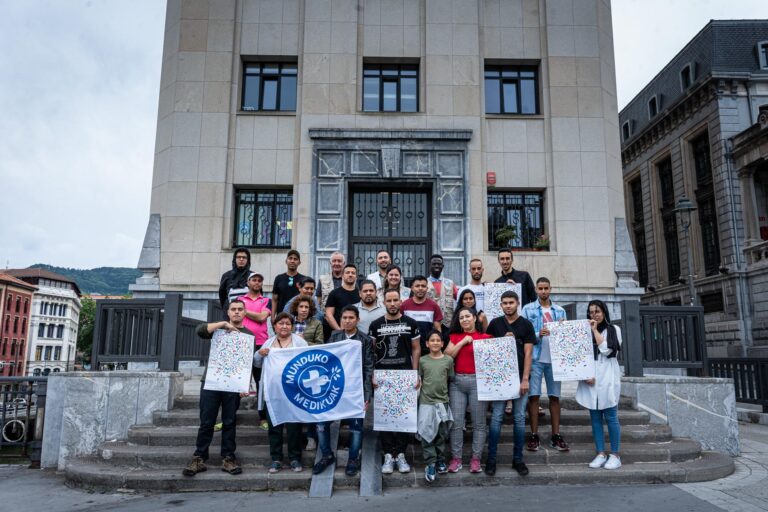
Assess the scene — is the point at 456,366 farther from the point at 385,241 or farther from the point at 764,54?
the point at 764,54

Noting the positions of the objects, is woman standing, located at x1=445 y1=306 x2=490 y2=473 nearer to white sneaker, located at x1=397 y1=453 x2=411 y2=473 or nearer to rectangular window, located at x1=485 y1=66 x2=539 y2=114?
white sneaker, located at x1=397 y1=453 x2=411 y2=473

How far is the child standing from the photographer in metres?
6.69

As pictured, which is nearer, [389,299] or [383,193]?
[389,299]

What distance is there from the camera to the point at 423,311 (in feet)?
24.6

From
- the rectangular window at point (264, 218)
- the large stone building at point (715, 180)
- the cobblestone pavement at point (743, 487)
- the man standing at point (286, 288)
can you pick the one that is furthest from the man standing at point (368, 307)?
the large stone building at point (715, 180)

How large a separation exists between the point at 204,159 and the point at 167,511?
10092 millimetres

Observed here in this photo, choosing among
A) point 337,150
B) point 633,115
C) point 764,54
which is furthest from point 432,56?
point 633,115

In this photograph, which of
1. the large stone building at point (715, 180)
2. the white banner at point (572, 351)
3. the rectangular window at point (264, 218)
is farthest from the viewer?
the large stone building at point (715, 180)

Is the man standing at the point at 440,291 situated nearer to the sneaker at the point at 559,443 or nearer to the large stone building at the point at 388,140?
the sneaker at the point at 559,443

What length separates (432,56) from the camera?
14523 millimetres

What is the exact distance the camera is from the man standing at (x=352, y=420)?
6.74 metres

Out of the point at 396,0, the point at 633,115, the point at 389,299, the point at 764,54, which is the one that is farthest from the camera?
the point at 633,115

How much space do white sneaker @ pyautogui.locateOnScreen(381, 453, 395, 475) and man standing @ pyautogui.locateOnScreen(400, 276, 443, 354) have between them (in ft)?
4.91

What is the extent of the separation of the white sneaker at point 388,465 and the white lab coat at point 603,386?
2747 mm
